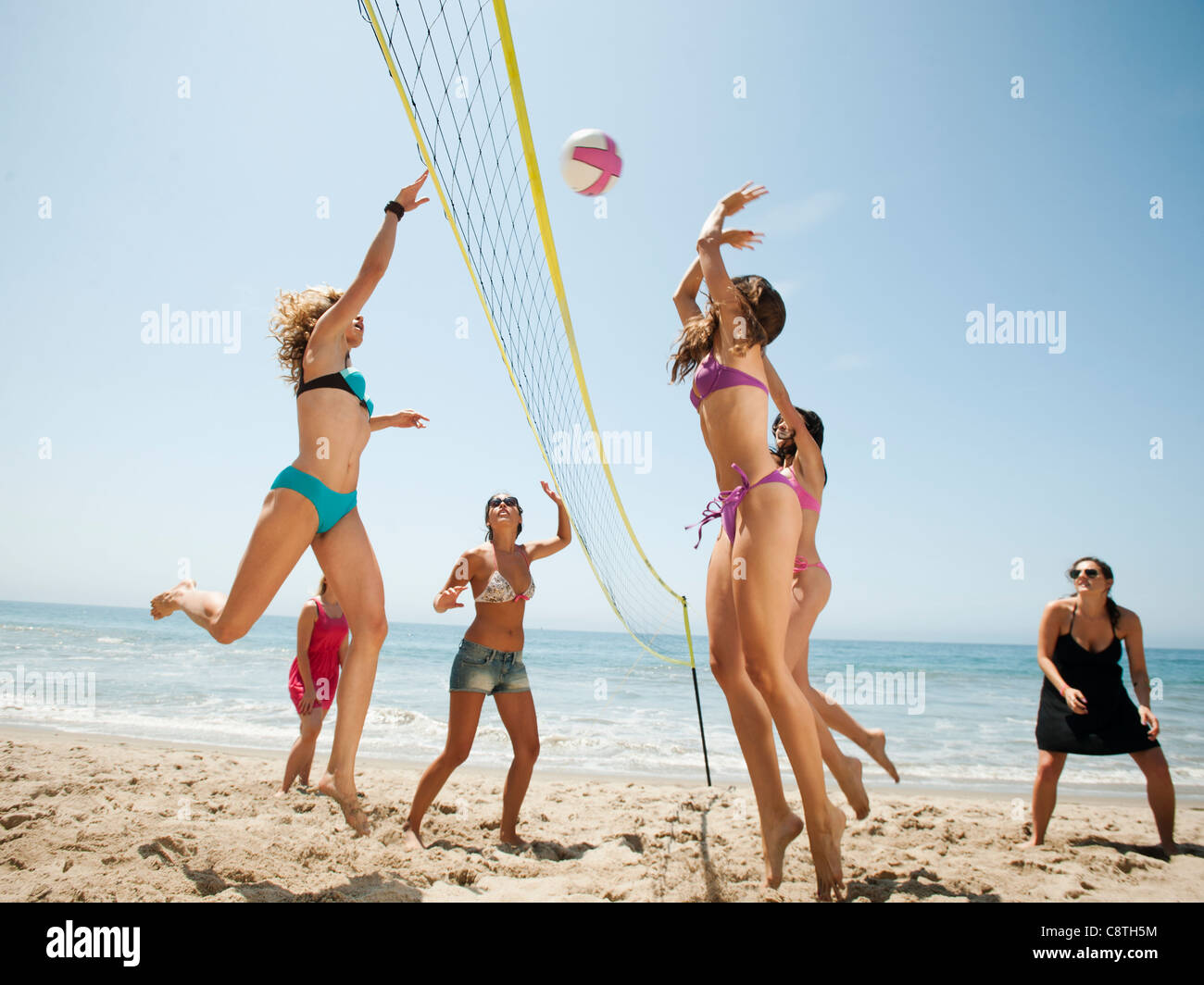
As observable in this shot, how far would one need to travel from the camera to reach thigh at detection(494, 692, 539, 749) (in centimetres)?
319

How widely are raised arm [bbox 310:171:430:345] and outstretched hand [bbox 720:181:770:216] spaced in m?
1.20

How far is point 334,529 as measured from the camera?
244 centimetres

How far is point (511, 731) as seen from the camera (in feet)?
10.5

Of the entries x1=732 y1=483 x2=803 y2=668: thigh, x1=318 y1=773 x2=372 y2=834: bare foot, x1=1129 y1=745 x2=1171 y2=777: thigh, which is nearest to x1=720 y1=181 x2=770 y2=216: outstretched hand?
x1=732 y1=483 x2=803 y2=668: thigh

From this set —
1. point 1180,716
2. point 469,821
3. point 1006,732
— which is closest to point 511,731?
point 469,821

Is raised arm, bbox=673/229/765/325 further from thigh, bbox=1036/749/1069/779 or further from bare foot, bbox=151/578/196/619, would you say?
thigh, bbox=1036/749/1069/779

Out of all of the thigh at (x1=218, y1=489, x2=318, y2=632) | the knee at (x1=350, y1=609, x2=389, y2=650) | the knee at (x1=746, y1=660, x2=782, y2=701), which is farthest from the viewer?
the knee at (x1=350, y1=609, x2=389, y2=650)

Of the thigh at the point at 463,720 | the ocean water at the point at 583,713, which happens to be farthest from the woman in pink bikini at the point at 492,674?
the ocean water at the point at 583,713

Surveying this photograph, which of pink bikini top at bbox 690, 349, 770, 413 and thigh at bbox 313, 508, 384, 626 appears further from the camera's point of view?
thigh at bbox 313, 508, 384, 626

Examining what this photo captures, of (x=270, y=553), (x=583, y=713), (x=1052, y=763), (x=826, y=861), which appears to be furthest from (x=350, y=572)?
(x=583, y=713)

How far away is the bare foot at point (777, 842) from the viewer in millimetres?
2129
